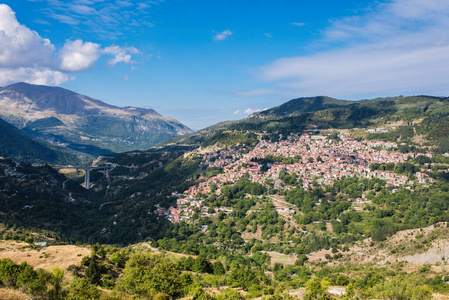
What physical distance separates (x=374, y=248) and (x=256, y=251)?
898 inches

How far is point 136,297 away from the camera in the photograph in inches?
939

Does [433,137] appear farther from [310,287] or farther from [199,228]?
[310,287]

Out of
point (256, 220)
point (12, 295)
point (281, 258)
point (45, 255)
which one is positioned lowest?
point (281, 258)

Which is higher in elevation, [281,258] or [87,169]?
[87,169]

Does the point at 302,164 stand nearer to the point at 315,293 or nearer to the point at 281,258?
the point at 281,258

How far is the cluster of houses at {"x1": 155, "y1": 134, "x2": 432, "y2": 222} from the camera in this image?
293 feet

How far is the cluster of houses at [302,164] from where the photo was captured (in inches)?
3519

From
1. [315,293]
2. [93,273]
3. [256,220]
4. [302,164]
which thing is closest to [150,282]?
[93,273]

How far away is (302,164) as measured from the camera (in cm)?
11031

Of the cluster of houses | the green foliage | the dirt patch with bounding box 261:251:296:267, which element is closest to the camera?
the green foliage

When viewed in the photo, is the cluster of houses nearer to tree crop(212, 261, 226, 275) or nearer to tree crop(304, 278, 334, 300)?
tree crop(212, 261, 226, 275)

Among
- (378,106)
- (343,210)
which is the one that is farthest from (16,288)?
(378,106)

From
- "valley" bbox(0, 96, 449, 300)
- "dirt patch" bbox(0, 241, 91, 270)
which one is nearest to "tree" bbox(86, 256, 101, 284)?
"valley" bbox(0, 96, 449, 300)

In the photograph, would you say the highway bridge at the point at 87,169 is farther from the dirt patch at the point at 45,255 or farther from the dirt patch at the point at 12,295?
the dirt patch at the point at 12,295
